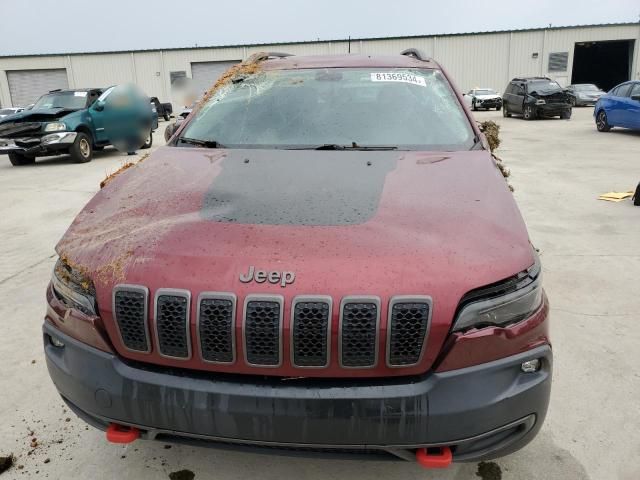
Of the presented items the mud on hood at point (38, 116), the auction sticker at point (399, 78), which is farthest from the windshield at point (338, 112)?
the mud on hood at point (38, 116)

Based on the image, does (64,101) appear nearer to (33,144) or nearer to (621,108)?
(33,144)

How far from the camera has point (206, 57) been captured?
39719mm

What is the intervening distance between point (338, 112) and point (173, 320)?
176 cm

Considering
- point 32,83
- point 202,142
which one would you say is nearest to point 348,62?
point 202,142

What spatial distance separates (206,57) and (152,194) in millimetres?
40746

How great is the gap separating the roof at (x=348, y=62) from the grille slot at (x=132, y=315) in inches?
87.7

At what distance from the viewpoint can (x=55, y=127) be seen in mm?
11695

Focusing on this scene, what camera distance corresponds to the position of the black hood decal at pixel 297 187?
1.99 m

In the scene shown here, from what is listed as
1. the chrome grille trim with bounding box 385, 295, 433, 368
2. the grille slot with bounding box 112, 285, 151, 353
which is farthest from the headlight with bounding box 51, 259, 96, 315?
the chrome grille trim with bounding box 385, 295, 433, 368

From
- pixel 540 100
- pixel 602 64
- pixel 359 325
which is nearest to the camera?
pixel 359 325

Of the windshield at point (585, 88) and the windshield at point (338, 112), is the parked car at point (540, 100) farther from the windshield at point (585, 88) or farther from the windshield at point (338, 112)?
the windshield at point (338, 112)

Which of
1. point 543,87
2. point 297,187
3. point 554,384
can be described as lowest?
point 554,384

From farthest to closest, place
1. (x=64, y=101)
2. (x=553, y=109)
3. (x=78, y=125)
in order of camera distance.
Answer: (x=553, y=109) → (x=64, y=101) → (x=78, y=125)

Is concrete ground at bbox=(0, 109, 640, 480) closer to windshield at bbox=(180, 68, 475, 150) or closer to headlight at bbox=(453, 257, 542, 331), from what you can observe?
headlight at bbox=(453, 257, 542, 331)
